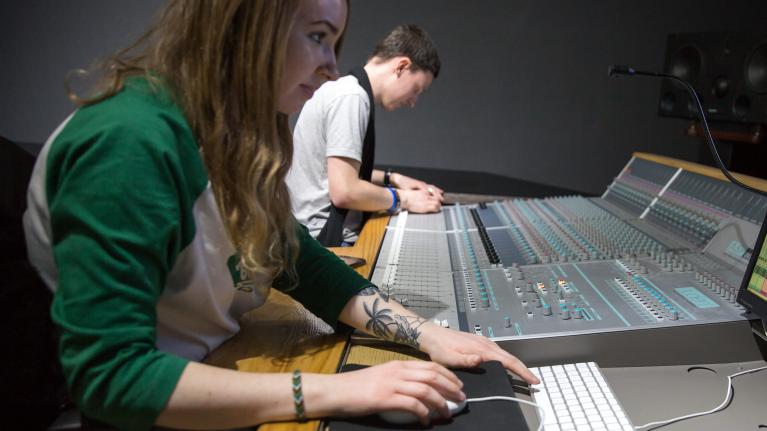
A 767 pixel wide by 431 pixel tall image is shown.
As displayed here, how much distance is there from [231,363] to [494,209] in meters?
1.37

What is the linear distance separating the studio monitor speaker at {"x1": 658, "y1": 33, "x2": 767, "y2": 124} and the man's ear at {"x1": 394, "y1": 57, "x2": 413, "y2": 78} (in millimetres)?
1000

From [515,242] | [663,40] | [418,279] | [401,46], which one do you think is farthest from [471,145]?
[418,279]

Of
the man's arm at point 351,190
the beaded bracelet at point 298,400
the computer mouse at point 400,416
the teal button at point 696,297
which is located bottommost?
the man's arm at point 351,190

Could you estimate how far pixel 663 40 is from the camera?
3.67 metres

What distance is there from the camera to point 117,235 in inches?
25.4

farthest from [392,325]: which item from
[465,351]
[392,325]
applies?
[465,351]

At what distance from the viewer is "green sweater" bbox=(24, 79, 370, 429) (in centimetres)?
64

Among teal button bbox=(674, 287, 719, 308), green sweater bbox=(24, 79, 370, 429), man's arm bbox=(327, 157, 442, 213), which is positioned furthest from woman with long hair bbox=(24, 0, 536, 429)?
man's arm bbox=(327, 157, 442, 213)

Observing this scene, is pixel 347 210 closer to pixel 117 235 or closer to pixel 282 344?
pixel 282 344

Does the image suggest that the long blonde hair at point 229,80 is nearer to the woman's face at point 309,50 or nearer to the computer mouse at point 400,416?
the woman's face at point 309,50

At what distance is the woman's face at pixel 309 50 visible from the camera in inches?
34.3

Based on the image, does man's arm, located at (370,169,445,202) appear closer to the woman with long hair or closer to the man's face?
the man's face

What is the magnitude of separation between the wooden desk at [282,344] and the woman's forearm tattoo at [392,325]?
0.06m

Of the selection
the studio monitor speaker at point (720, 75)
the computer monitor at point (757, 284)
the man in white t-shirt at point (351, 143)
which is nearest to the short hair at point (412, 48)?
the man in white t-shirt at point (351, 143)
